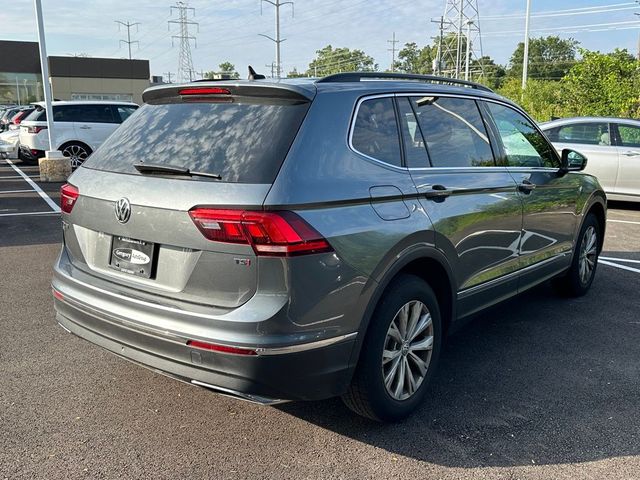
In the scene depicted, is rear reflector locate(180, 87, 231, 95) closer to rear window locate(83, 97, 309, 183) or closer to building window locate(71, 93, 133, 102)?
rear window locate(83, 97, 309, 183)

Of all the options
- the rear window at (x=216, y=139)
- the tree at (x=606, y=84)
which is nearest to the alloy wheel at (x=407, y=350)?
the rear window at (x=216, y=139)

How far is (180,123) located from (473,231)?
1.89m

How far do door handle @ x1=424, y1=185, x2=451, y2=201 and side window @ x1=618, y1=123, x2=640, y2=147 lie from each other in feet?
27.7

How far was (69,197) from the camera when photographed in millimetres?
3412

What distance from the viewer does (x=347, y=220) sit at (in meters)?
2.87

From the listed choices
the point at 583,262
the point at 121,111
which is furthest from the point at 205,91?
the point at 121,111

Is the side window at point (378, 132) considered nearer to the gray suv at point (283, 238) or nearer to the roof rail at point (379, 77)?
the gray suv at point (283, 238)

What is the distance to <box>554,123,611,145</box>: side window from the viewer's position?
35.1 ft

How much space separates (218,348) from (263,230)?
561 mm

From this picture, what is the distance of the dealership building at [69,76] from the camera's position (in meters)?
51.6

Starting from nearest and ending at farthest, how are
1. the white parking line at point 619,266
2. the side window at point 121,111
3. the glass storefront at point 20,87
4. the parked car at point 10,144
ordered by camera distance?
the white parking line at point 619,266 → the side window at point 121,111 → the parked car at point 10,144 → the glass storefront at point 20,87

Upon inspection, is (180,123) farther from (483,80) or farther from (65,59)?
(483,80)

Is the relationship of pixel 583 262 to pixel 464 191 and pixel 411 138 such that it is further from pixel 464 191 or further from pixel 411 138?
pixel 411 138

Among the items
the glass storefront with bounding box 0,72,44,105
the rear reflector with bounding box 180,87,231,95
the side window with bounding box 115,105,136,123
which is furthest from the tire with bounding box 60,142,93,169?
the glass storefront with bounding box 0,72,44,105
